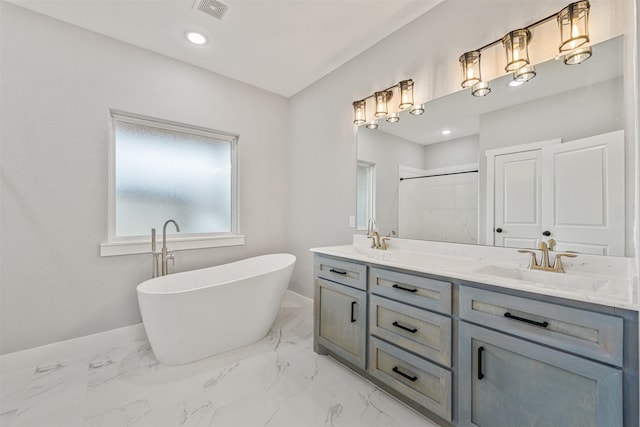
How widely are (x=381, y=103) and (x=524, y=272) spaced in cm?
161

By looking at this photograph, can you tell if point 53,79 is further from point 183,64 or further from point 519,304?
point 519,304

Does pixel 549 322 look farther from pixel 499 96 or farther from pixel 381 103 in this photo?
pixel 381 103

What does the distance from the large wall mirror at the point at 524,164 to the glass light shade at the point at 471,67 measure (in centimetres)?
9

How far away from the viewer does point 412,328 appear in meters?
1.46

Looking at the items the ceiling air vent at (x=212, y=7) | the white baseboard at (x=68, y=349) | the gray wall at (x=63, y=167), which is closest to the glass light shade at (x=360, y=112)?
the ceiling air vent at (x=212, y=7)

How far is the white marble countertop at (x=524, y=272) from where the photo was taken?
38.1 inches

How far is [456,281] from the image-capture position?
128 centimetres

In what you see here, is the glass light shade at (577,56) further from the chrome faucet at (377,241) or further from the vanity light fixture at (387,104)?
the chrome faucet at (377,241)

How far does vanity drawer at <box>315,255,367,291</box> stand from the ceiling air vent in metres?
2.00

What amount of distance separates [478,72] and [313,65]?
159 centimetres

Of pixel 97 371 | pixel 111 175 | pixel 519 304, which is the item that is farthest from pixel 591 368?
pixel 111 175

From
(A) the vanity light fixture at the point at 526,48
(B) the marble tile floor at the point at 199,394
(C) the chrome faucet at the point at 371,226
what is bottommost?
(B) the marble tile floor at the point at 199,394

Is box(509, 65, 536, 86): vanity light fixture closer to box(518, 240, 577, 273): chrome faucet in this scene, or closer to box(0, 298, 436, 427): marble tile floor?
box(518, 240, 577, 273): chrome faucet

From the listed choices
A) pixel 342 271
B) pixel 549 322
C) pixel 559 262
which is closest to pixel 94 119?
pixel 342 271
